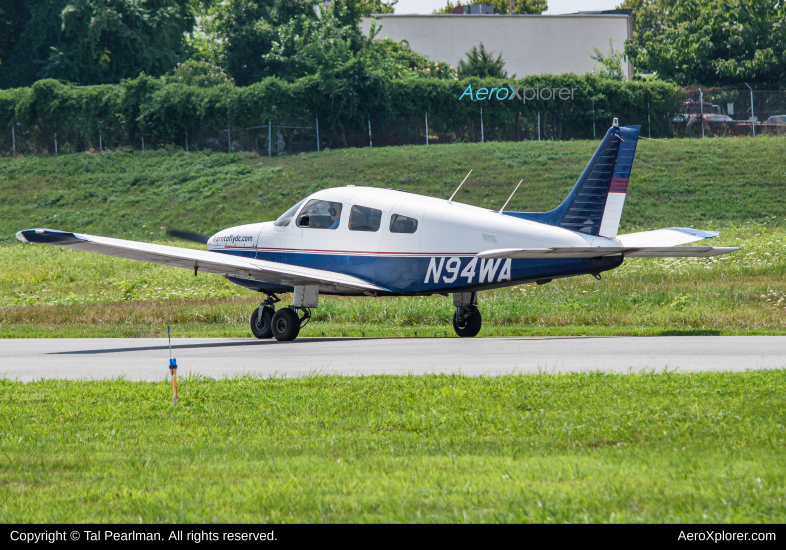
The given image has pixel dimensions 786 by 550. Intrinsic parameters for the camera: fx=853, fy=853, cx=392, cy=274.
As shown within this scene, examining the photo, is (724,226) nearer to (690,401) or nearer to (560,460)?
(690,401)

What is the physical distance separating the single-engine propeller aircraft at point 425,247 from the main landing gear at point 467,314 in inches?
0.8

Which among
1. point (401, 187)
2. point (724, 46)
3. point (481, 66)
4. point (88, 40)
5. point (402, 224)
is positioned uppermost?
point (88, 40)

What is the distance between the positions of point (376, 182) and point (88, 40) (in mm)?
32467

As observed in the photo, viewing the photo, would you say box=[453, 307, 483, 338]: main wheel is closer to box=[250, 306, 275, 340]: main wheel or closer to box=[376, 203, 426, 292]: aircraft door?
box=[376, 203, 426, 292]: aircraft door

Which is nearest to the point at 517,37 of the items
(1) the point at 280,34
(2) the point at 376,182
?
(1) the point at 280,34

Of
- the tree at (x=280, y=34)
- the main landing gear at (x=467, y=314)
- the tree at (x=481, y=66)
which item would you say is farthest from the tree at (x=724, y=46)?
the main landing gear at (x=467, y=314)

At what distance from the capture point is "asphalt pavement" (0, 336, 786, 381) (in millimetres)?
11617

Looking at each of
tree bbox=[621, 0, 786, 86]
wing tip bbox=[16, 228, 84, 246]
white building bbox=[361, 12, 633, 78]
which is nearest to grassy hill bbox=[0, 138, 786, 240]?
tree bbox=[621, 0, 786, 86]

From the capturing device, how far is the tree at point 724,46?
60938mm

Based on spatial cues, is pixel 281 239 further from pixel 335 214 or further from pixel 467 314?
pixel 467 314

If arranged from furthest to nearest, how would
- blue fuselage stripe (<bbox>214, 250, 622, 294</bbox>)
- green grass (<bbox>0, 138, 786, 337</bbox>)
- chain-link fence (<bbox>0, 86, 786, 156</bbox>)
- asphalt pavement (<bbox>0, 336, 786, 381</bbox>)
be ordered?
1. chain-link fence (<bbox>0, 86, 786, 156</bbox>)
2. green grass (<bbox>0, 138, 786, 337</bbox>)
3. blue fuselage stripe (<bbox>214, 250, 622, 294</bbox>)
4. asphalt pavement (<bbox>0, 336, 786, 381</bbox>)

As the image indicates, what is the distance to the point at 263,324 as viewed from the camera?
1800cm

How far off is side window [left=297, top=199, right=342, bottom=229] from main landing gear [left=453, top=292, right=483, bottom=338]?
9.71 feet

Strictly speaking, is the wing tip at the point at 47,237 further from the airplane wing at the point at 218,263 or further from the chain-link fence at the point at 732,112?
the chain-link fence at the point at 732,112
